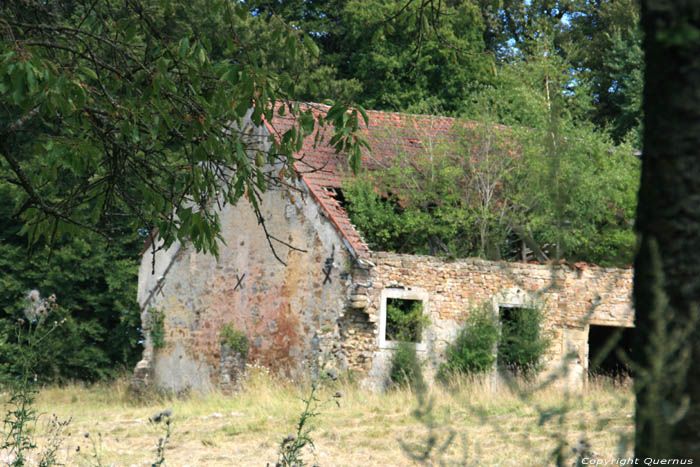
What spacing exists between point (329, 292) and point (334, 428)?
17.3 ft

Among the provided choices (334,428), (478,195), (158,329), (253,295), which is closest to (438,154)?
(478,195)

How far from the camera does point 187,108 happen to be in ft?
19.5

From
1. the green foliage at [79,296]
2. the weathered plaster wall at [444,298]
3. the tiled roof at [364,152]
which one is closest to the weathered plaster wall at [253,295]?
the tiled roof at [364,152]

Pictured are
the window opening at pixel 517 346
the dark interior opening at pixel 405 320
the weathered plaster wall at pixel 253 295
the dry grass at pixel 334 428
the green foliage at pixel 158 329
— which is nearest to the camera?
the dry grass at pixel 334 428

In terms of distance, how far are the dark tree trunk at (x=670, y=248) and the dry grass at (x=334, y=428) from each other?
4.53 m

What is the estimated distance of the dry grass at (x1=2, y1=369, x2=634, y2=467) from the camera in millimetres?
9047

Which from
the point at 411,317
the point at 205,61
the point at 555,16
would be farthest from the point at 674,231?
the point at 555,16

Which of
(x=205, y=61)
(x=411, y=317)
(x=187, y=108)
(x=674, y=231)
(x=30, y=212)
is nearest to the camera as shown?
(x=674, y=231)

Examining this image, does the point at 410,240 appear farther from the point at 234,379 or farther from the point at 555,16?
the point at 555,16

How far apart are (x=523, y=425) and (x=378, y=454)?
2.26m

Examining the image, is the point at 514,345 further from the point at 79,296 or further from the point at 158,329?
the point at 79,296

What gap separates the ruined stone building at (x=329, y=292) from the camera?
52.1ft

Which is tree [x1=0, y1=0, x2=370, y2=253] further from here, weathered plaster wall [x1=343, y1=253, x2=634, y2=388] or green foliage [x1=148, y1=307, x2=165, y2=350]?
green foliage [x1=148, y1=307, x2=165, y2=350]

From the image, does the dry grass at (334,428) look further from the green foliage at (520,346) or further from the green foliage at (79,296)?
the green foliage at (79,296)
